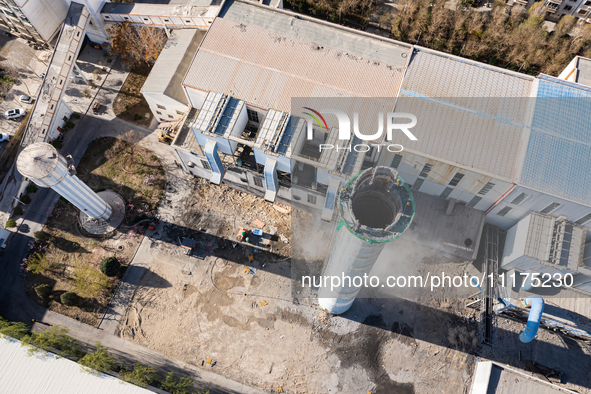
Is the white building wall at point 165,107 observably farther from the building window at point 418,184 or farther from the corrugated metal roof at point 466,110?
the building window at point 418,184

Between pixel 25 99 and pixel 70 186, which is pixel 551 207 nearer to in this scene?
pixel 70 186

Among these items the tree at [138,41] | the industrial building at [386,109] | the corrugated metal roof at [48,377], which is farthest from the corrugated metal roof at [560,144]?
the tree at [138,41]

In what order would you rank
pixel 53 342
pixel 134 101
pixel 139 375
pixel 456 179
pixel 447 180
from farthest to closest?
pixel 134 101
pixel 447 180
pixel 456 179
pixel 53 342
pixel 139 375

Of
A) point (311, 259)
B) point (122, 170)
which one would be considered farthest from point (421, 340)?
point (122, 170)

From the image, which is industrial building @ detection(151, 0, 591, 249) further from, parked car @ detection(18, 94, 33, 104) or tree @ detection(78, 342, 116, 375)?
parked car @ detection(18, 94, 33, 104)

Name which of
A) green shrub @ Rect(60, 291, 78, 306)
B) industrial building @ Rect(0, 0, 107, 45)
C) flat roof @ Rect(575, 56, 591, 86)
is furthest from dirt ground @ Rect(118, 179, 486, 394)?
industrial building @ Rect(0, 0, 107, 45)

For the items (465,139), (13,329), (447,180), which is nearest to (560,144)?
(465,139)

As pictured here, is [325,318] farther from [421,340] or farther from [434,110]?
[434,110]
